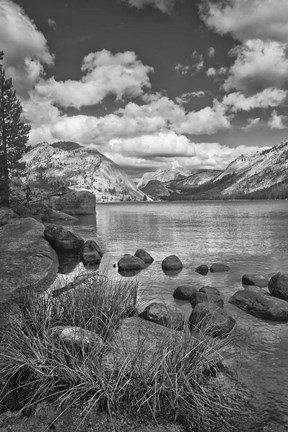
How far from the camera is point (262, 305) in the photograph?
43.7ft

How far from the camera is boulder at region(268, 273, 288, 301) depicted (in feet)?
50.8

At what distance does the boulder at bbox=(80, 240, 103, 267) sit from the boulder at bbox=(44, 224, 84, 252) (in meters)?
0.85

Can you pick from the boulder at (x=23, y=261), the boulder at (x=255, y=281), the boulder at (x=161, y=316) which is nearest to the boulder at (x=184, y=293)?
the boulder at (x=161, y=316)

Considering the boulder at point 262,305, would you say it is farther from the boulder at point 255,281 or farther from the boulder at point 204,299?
the boulder at point 255,281

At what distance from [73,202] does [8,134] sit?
43.4 metres

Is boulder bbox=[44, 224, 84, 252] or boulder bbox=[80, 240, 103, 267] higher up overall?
boulder bbox=[44, 224, 84, 252]

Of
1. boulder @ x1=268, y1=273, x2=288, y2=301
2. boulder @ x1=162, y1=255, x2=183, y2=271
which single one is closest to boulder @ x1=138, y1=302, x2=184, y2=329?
boulder @ x1=268, y1=273, x2=288, y2=301

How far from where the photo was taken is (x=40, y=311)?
25.7 ft

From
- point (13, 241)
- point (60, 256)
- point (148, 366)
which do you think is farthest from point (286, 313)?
point (60, 256)

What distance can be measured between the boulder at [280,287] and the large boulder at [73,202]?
261 feet

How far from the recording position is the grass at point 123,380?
18.4 ft

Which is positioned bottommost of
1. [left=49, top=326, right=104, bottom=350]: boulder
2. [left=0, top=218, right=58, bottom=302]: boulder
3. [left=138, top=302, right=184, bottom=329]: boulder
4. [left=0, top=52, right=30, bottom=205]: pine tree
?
[left=138, top=302, right=184, bottom=329]: boulder

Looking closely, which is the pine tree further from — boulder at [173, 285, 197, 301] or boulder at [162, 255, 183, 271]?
boulder at [173, 285, 197, 301]

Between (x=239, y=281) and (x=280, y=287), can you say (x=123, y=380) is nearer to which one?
(x=280, y=287)
